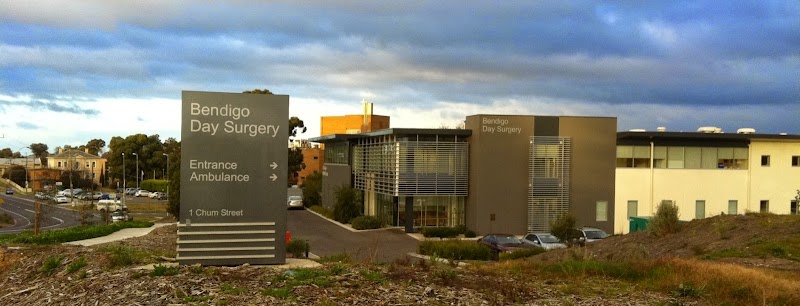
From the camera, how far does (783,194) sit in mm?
46500

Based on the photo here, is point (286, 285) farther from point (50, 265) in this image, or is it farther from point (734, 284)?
point (734, 284)

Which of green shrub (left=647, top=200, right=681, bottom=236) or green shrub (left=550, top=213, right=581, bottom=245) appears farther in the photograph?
green shrub (left=550, top=213, right=581, bottom=245)

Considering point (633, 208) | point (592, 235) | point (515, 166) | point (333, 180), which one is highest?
point (515, 166)

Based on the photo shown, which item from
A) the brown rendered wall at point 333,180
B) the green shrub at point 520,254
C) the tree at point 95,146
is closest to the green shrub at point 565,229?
the green shrub at point 520,254

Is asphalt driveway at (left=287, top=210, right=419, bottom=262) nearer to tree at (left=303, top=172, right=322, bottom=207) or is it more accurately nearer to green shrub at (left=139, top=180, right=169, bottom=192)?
tree at (left=303, top=172, right=322, bottom=207)

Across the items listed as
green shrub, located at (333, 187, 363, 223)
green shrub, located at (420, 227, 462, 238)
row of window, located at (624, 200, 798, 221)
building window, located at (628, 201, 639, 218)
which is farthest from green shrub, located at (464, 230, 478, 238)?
green shrub, located at (333, 187, 363, 223)

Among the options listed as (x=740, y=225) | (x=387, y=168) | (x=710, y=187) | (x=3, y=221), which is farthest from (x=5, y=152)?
(x=740, y=225)

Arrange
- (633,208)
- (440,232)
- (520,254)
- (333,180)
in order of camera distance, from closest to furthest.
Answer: (520,254), (440,232), (633,208), (333,180)

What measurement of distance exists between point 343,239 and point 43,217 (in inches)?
945

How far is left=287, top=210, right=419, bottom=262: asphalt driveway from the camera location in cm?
3216

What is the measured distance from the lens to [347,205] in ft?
161

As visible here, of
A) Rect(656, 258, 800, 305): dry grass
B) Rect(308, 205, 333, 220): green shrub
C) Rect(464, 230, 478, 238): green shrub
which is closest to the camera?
Rect(656, 258, 800, 305): dry grass

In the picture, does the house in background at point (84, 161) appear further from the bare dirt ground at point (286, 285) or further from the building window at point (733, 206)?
the bare dirt ground at point (286, 285)

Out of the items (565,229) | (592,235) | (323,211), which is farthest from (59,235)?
(323,211)
